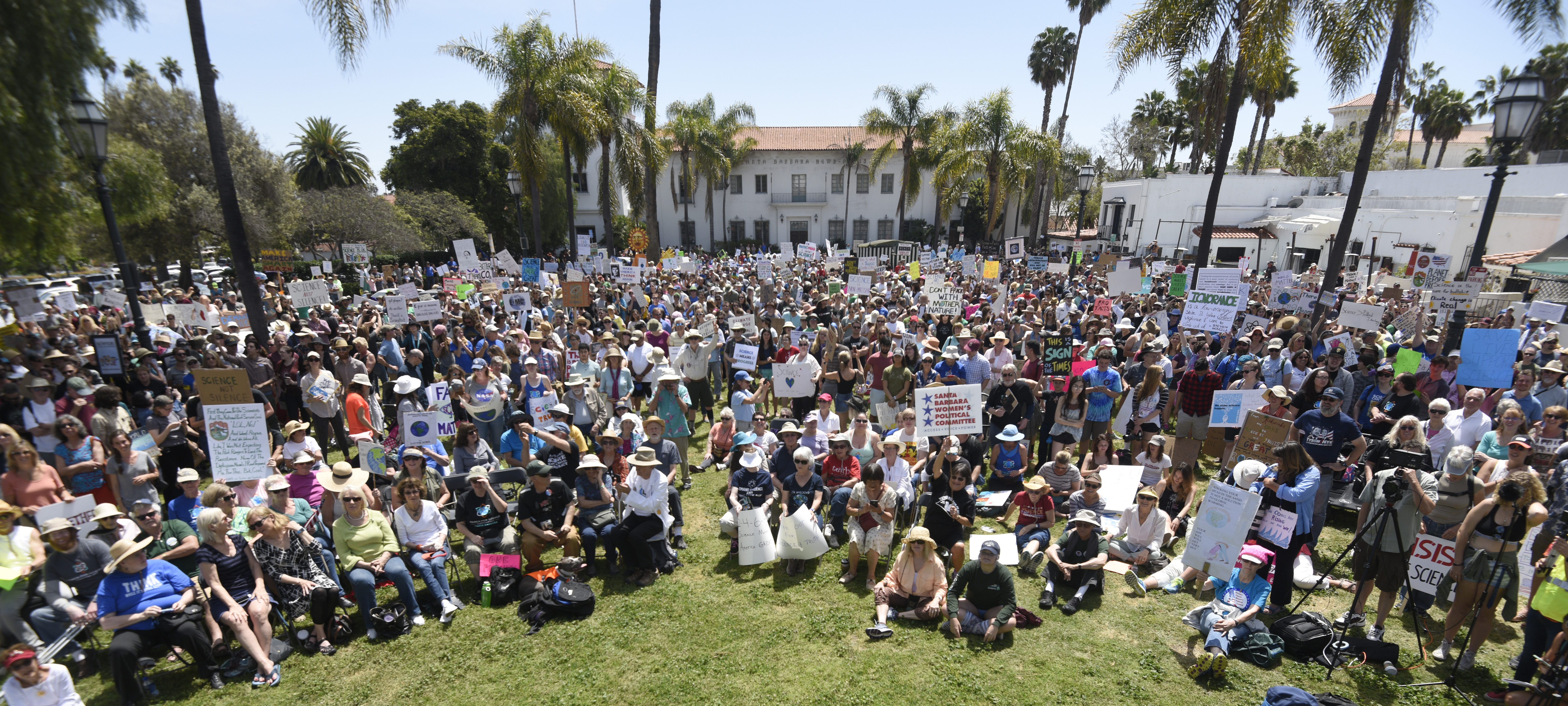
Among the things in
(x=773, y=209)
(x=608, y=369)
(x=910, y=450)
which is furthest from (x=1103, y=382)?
(x=773, y=209)

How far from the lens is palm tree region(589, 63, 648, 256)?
26.4 m

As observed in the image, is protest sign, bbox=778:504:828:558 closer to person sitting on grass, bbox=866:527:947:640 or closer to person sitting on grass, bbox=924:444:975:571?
person sitting on grass, bbox=866:527:947:640

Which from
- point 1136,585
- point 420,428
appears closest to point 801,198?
point 420,428

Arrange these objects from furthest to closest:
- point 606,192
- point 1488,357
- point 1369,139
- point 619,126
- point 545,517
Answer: point 606,192 → point 619,126 → point 1369,139 → point 1488,357 → point 545,517

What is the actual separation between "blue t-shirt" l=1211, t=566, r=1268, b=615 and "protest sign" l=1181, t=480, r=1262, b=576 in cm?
14

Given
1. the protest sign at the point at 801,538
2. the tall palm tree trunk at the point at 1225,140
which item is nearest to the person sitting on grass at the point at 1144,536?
the protest sign at the point at 801,538

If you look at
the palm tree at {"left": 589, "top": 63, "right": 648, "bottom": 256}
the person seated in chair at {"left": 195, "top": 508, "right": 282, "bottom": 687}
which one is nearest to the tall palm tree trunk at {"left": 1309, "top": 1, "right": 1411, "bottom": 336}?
the person seated in chair at {"left": 195, "top": 508, "right": 282, "bottom": 687}

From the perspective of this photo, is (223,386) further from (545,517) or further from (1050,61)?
(1050,61)

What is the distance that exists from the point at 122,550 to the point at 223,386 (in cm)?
286

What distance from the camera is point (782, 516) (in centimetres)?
765

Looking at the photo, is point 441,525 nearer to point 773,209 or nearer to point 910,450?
point 910,450

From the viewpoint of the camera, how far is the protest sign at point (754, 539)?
7410mm

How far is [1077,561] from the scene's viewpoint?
6.89 m

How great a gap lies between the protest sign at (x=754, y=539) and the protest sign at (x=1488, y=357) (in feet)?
28.7
